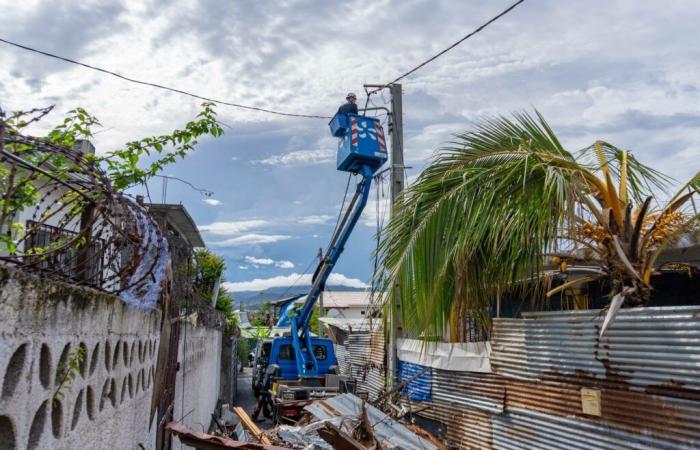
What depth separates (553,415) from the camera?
6320mm

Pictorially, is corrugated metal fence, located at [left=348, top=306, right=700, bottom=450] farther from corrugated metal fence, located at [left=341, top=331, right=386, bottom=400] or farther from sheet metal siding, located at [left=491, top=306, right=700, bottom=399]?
corrugated metal fence, located at [left=341, top=331, right=386, bottom=400]

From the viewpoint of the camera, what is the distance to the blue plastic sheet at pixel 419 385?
921 centimetres

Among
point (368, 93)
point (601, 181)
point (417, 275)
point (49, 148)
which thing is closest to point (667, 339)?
point (601, 181)

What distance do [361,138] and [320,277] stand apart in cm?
438

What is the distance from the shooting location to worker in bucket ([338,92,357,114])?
12.3 m

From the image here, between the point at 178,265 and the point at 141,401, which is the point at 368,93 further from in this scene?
the point at 141,401

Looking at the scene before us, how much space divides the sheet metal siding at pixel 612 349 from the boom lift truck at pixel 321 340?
20.9ft

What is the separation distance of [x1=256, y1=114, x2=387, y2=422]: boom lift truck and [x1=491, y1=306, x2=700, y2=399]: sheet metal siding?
6370 mm

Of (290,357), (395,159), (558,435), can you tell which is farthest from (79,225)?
(290,357)

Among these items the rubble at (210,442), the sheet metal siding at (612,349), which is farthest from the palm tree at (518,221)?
the rubble at (210,442)

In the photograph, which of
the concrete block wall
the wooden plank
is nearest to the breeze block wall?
the concrete block wall

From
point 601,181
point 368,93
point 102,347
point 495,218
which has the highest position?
point 368,93

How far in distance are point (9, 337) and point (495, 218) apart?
15.1ft

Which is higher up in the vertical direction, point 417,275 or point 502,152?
point 502,152
